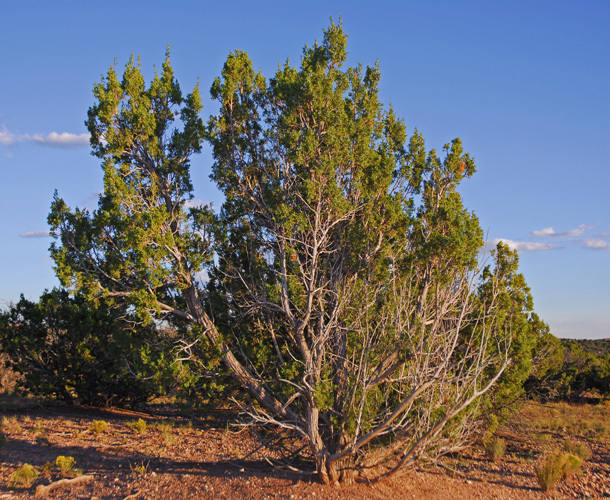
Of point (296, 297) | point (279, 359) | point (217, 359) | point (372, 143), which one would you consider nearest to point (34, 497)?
point (217, 359)

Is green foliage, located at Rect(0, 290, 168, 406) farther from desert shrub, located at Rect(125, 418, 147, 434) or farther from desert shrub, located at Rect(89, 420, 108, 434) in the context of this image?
desert shrub, located at Rect(89, 420, 108, 434)

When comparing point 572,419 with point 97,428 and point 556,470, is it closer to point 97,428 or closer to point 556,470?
point 556,470

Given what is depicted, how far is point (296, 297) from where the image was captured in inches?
340

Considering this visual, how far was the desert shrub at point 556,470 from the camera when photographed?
29.8 ft

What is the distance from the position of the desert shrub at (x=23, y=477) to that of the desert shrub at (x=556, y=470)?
9548mm

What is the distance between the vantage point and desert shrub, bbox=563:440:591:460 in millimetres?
11656

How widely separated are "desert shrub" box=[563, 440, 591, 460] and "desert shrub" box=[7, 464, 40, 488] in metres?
12.0

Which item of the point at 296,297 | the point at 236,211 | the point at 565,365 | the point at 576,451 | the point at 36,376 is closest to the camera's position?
the point at 296,297

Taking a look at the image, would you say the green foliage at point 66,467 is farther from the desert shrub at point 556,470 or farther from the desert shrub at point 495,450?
the desert shrub at point 495,450

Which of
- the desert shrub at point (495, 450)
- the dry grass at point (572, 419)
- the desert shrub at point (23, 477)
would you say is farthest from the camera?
the dry grass at point (572, 419)

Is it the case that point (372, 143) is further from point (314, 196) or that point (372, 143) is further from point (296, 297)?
point (296, 297)

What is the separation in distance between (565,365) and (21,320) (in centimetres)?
2395

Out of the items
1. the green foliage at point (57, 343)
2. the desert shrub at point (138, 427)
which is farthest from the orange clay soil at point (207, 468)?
the green foliage at point (57, 343)

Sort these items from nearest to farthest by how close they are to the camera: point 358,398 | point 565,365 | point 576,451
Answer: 1. point 358,398
2. point 576,451
3. point 565,365
